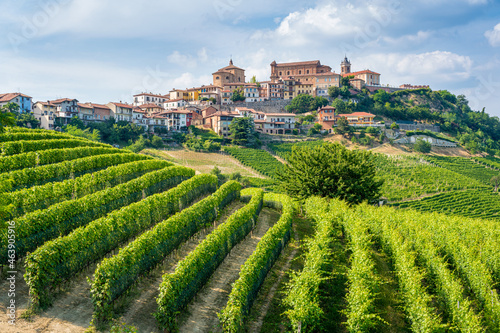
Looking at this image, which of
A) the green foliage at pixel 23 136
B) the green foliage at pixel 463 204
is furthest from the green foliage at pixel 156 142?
the green foliage at pixel 463 204

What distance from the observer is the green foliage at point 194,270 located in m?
13.7

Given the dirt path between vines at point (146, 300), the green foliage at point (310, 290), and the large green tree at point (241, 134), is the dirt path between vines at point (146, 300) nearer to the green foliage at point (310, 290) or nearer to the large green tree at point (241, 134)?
the green foliage at point (310, 290)

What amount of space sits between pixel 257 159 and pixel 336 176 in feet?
139

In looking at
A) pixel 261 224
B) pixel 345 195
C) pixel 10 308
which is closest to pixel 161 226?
pixel 10 308

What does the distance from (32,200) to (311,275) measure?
1623 cm

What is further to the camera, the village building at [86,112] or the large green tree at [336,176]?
the village building at [86,112]

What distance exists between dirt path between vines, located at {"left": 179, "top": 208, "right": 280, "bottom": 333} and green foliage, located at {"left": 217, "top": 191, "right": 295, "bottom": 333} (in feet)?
2.46

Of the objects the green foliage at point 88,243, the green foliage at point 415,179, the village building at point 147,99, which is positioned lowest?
the green foliage at point 415,179

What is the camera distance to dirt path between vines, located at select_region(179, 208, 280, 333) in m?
14.6

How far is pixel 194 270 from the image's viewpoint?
1573 cm

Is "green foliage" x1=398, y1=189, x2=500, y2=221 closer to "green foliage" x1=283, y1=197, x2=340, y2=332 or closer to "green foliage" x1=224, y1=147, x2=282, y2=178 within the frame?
"green foliage" x1=224, y1=147, x2=282, y2=178

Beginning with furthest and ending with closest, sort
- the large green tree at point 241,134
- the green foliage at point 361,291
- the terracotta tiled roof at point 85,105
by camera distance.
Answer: the large green tree at point 241,134
the terracotta tiled roof at point 85,105
the green foliage at point 361,291

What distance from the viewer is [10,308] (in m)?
13.6

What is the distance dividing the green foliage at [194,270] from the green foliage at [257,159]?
4409 centimetres
